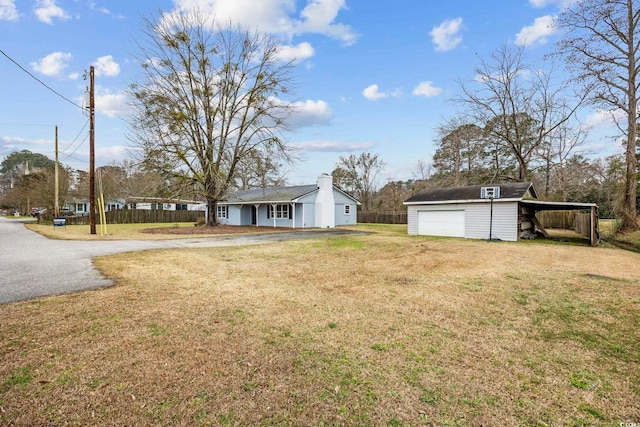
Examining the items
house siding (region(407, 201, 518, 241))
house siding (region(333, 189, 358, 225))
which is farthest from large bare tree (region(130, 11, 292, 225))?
house siding (region(407, 201, 518, 241))

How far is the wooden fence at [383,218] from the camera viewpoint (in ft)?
104

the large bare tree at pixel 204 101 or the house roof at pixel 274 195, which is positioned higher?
the large bare tree at pixel 204 101

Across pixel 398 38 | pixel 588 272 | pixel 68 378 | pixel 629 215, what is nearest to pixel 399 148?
pixel 398 38

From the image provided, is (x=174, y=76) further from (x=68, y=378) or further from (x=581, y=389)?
(x=581, y=389)

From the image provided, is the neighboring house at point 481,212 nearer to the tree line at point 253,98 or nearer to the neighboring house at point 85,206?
the tree line at point 253,98

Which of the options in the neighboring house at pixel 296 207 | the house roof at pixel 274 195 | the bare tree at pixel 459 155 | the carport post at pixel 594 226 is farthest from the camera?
the bare tree at pixel 459 155

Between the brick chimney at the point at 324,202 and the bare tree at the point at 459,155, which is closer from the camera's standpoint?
the brick chimney at the point at 324,202

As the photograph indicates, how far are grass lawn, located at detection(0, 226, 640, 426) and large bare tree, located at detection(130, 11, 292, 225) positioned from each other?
15.6 m

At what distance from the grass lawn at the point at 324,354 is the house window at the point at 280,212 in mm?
18629

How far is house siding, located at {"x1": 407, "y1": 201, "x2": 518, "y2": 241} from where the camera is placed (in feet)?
52.2

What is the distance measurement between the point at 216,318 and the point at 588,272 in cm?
883

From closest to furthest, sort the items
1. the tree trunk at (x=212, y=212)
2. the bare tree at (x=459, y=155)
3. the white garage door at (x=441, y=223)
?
the white garage door at (x=441, y=223)
the tree trunk at (x=212, y=212)
the bare tree at (x=459, y=155)

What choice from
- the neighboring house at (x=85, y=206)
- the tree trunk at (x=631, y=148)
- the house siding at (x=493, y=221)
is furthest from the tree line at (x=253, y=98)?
the neighboring house at (x=85, y=206)

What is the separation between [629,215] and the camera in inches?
618
